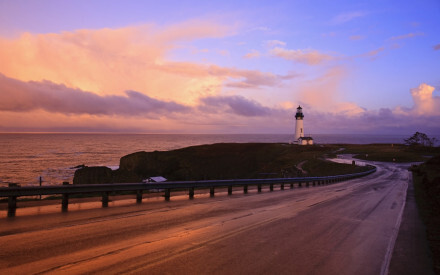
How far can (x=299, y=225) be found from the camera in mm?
10305

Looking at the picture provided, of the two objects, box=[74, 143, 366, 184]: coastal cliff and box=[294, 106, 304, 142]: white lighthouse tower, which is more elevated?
box=[294, 106, 304, 142]: white lighthouse tower

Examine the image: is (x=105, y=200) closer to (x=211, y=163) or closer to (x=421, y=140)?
(x=211, y=163)

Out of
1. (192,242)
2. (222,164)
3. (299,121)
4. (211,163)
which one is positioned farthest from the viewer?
(299,121)

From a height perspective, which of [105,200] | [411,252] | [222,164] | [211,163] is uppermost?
[105,200]

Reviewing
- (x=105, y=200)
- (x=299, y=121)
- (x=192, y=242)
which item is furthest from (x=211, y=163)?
(x=192, y=242)

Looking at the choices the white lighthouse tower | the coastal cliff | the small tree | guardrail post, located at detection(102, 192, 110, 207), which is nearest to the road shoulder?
guardrail post, located at detection(102, 192, 110, 207)

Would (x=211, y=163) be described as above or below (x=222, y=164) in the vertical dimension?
above

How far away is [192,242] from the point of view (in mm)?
7578

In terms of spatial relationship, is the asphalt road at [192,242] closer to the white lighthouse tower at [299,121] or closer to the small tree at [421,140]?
the white lighthouse tower at [299,121]

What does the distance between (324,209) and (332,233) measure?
16.0ft

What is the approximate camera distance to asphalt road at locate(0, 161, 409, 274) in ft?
19.2

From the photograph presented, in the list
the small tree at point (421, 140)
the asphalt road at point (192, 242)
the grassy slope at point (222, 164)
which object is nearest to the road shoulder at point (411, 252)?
the asphalt road at point (192, 242)

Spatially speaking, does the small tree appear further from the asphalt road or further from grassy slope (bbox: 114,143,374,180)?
the asphalt road

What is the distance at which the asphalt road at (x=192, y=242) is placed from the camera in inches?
231
